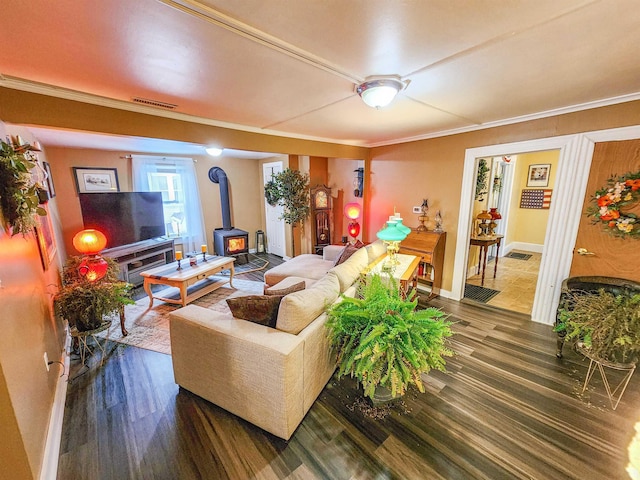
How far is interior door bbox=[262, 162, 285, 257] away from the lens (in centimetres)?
578

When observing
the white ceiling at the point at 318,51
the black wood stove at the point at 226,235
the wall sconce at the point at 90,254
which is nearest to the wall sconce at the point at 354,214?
the white ceiling at the point at 318,51

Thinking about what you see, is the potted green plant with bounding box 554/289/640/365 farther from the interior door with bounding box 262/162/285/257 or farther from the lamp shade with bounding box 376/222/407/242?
the interior door with bounding box 262/162/285/257

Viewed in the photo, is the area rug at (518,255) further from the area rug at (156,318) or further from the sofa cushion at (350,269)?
the area rug at (156,318)

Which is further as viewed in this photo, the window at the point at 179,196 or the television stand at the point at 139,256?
the window at the point at 179,196

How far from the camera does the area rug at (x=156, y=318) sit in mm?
2830

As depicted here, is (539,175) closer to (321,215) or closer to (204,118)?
(321,215)

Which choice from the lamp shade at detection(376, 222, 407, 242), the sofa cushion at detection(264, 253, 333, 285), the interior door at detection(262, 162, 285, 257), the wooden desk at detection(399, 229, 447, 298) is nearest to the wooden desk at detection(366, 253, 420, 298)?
the lamp shade at detection(376, 222, 407, 242)

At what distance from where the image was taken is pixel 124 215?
14.3 feet

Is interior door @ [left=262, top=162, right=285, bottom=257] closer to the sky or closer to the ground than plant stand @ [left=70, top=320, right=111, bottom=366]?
closer to the sky

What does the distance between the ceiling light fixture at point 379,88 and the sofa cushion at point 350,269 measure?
149 centimetres

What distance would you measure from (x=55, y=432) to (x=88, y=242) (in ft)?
5.84

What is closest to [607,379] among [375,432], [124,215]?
[375,432]

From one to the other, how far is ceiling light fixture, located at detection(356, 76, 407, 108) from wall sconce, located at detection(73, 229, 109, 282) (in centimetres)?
305

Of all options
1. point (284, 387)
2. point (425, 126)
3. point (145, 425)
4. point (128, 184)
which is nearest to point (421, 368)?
point (284, 387)
